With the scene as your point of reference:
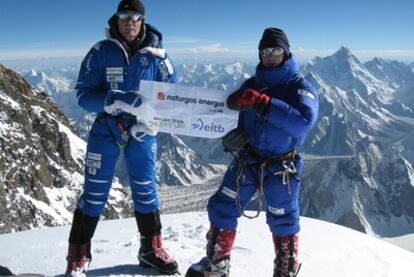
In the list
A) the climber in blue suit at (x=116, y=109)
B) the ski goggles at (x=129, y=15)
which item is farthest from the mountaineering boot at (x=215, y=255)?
the ski goggles at (x=129, y=15)

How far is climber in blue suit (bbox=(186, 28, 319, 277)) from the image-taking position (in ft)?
19.5

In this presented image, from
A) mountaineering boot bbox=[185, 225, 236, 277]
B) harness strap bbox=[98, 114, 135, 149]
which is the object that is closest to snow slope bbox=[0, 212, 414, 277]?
mountaineering boot bbox=[185, 225, 236, 277]

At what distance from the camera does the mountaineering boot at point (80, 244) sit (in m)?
6.90

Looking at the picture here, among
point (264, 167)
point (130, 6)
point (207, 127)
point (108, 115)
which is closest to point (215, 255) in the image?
point (264, 167)

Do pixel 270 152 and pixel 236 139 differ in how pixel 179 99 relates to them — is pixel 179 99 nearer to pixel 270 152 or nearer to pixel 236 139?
pixel 236 139

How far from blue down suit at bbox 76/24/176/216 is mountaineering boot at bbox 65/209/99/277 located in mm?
152

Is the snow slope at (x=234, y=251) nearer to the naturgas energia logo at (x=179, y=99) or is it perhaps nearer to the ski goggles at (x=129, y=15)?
the naturgas energia logo at (x=179, y=99)

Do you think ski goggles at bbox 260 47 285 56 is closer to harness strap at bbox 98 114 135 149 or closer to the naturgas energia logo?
the naturgas energia logo

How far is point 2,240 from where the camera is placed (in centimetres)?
1015

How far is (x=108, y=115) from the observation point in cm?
685

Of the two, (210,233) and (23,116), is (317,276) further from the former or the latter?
(23,116)

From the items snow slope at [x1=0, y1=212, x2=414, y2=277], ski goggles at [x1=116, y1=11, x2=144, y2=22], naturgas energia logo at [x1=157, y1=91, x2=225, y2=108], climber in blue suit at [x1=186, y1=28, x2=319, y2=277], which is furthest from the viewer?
snow slope at [x1=0, y1=212, x2=414, y2=277]

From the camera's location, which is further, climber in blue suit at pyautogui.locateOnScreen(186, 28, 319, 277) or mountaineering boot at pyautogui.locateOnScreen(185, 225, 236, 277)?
mountaineering boot at pyautogui.locateOnScreen(185, 225, 236, 277)

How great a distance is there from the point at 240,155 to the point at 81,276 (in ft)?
10.7
